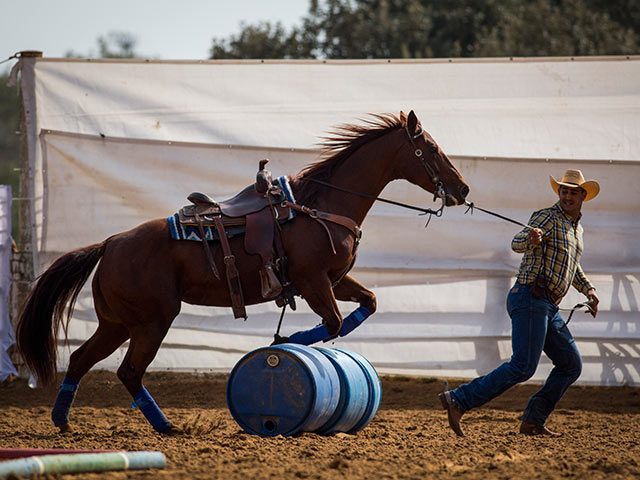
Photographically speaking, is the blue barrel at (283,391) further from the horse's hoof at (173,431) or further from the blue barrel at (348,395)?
the horse's hoof at (173,431)

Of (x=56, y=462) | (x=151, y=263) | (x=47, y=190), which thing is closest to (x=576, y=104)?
(x=151, y=263)

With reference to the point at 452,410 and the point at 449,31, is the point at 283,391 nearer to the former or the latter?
the point at 452,410

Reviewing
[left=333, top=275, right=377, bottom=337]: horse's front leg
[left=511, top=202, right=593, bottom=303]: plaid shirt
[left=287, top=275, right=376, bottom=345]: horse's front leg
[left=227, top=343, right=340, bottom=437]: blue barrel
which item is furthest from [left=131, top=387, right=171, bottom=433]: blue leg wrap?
[left=511, top=202, right=593, bottom=303]: plaid shirt

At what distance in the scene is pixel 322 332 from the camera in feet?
20.0

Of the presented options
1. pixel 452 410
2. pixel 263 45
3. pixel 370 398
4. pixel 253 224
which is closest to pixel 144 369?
pixel 253 224

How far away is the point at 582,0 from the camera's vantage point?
21859 mm

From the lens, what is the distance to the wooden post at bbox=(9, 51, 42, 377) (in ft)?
28.9

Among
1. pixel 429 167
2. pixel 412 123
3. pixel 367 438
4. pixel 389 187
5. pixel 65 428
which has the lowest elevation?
pixel 65 428

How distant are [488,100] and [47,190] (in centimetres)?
508

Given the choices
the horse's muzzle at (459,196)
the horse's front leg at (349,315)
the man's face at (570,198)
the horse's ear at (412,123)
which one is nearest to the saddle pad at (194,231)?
the horse's front leg at (349,315)

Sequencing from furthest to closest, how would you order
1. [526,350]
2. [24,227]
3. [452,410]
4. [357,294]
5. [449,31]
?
[449,31], [24,227], [357,294], [452,410], [526,350]

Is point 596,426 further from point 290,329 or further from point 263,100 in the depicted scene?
A: point 263,100

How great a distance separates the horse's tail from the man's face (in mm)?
3527

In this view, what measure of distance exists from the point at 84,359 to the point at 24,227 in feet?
10.6
